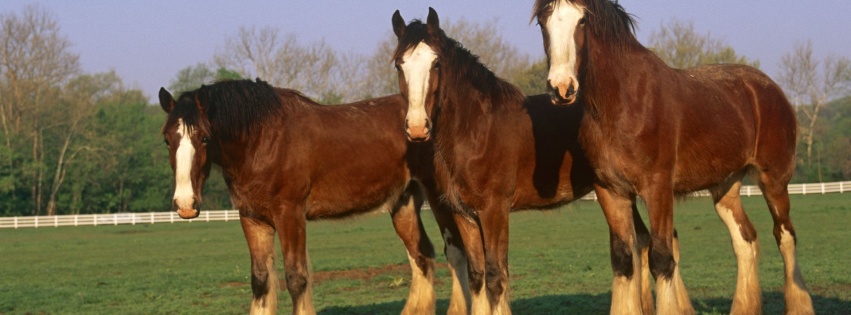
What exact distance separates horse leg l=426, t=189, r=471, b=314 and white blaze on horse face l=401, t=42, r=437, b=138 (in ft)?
6.59

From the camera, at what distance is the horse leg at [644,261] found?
9.02 metres

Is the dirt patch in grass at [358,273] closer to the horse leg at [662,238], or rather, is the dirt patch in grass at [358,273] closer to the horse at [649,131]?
the horse at [649,131]

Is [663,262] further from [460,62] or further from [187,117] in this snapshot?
[187,117]

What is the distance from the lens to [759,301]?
9.02 m

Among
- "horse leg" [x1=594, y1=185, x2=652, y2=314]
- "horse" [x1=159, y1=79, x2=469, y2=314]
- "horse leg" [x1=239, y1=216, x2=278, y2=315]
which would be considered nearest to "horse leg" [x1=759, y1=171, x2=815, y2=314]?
"horse leg" [x1=594, y1=185, x2=652, y2=314]

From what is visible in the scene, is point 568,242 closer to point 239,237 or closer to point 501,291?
point 239,237

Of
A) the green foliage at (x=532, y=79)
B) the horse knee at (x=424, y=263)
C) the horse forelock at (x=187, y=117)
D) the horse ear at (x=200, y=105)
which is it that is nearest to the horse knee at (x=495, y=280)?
the horse knee at (x=424, y=263)

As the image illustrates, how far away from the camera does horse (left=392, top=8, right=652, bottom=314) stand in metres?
8.00

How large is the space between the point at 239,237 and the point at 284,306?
79.4 ft

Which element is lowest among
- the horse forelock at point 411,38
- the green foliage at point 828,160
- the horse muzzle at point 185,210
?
the horse muzzle at point 185,210

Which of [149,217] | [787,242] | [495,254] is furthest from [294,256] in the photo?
[149,217]

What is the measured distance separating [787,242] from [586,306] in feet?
8.01

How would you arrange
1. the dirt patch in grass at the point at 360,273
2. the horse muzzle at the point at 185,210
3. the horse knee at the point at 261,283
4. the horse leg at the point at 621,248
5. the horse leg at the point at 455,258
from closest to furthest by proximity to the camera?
the horse leg at the point at 621,248
the horse muzzle at the point at 185,210
the horse knee at the point at 261,283
the horse leg at the point at 455,258
the dirt patch in grass at the point at 360,273

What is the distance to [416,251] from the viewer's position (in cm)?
1050
